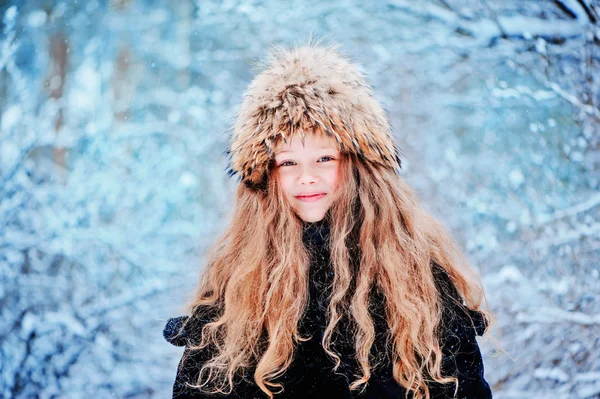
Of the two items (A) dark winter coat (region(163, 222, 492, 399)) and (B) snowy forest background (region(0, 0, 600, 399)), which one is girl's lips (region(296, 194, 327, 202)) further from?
(B) snowy forest background (region(0, 0, 600, 399))

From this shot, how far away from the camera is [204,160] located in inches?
115

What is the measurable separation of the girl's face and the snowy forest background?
148 cm

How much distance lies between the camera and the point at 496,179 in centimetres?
285

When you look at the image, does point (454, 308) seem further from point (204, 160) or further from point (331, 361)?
point (204, 160)

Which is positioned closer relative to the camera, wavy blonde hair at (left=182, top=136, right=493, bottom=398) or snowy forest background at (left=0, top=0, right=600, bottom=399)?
wavy blonde hair at (left=182, top=136, right=493, bottom=398)

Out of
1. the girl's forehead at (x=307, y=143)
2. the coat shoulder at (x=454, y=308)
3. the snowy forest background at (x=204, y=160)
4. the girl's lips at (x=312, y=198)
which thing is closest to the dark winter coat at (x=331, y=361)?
the coat shoulder at (x=454, y=308)

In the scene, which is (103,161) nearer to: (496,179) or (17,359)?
(17,359)

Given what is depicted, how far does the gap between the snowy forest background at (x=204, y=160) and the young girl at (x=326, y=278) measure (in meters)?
1.38

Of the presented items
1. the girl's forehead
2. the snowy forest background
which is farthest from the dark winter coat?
the snowy forest background

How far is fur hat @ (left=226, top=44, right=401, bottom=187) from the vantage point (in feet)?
4.66

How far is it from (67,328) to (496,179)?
2.79 metres

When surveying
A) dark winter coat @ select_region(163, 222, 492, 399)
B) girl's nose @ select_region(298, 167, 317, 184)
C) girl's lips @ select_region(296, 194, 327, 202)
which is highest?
girl's nose @ select_region(298, 167, 317, 184)

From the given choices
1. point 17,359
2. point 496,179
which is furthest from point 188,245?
point 496,179

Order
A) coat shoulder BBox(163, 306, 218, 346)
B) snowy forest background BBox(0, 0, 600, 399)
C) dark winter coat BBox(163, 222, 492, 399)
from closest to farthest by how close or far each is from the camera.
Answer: dark winter coat BBox(163, 222, 492, 399), coat shoulder BBox(163, 306, 218, 346), snowy forest background BBox(0, 0, 600, 399)
